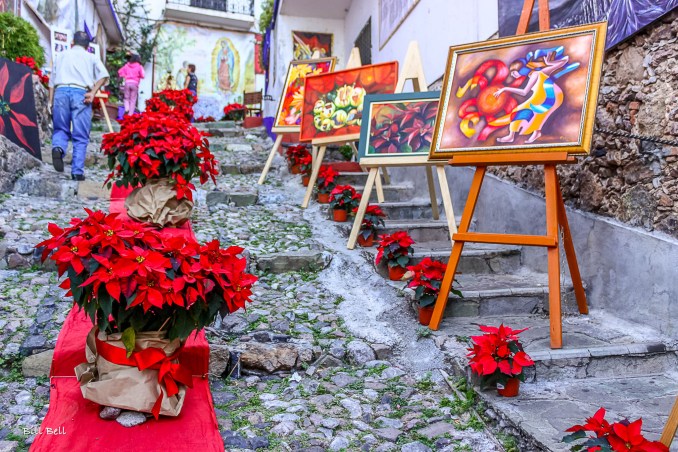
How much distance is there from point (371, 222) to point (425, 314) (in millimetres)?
1462

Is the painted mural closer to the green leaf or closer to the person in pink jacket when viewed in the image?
the person in pink jacket

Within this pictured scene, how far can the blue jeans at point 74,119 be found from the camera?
6621 mm

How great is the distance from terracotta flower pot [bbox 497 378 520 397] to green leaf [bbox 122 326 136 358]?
4.96 feet

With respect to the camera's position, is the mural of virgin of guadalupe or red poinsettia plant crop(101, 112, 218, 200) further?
the mural of virgin of guadalupe

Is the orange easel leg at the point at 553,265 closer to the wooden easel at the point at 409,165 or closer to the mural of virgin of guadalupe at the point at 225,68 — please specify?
the wooden easel at the point at 409,165

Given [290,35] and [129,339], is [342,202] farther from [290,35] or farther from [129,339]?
[290,35]

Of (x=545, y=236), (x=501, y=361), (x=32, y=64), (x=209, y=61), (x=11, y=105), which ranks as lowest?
(x=501, y=361)

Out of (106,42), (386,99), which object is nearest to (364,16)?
(386,99)

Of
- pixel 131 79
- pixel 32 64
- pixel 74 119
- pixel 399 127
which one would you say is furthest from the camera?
pixel 131 79

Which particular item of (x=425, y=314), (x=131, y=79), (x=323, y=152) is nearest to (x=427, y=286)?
(x=425, y=314)

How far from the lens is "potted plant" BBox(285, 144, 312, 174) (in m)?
7.38

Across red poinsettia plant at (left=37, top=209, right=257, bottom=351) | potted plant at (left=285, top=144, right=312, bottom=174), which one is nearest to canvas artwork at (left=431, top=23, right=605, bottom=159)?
red poinsettia plant at (left=37, top=209, right=257, bottom=351)

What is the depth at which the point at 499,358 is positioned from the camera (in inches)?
98.5

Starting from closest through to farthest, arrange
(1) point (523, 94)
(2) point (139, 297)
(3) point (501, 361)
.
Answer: (2) point (139, 297), (3) point (501, 361), (1) point (523, 94)
